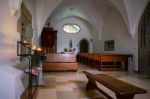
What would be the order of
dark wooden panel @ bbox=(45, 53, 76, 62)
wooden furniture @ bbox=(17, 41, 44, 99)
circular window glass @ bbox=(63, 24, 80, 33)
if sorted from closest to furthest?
wooden furniture @ bbox=(17, 41, 44, 99), dark wooden panel @ bbox=(45, 53, 76, 62), circular window glass @ bbox=(63, 24, 80, 33)

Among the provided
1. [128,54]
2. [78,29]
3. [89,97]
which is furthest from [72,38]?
[89,97]

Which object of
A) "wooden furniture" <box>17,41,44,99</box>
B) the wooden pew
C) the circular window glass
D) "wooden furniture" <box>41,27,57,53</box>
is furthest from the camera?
the circular window glass

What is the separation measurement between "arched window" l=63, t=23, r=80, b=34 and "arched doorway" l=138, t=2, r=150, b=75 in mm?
7837

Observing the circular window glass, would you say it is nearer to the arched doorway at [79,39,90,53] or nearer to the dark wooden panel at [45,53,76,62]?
the arched doorway at [79,39,90,53]

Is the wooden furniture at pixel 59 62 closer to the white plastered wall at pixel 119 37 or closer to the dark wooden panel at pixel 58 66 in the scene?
the dark wooden panel at pixel 58 66

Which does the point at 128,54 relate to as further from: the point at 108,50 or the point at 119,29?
the point at 108,50

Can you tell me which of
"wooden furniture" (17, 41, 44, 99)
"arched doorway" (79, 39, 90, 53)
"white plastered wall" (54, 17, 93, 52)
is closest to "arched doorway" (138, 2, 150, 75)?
"wooden furniture" (17, 41, 44, 99)

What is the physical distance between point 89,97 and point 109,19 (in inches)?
320

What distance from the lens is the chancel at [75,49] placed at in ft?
8.83

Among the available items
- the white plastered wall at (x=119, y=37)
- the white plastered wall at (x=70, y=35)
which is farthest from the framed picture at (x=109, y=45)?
the white plastered wall at (x=70, y=35)

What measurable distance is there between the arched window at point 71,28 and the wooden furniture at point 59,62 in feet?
25.1

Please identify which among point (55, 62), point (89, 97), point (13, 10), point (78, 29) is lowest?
point (89, 97)

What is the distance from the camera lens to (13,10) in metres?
2.80

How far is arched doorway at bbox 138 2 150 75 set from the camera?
6876 millimetres
